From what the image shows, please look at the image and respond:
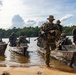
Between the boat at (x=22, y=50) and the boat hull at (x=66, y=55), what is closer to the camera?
the boat hull at (x=66, y=55)

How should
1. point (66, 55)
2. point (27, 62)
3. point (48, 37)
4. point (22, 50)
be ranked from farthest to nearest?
1. point (22, 50)
2. point (27, 62)
3. point (66, 55)
4. point (48, 37)

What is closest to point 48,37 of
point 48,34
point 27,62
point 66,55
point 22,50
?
point 48,34

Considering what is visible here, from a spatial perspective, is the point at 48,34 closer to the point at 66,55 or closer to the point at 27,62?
the point at 66,55

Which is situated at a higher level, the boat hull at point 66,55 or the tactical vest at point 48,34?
the tactical vest at point 48,34

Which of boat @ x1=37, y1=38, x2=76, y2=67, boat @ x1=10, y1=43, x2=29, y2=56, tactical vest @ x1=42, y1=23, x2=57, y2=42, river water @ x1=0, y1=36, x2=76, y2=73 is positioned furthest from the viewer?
boat @ x1=10, y1=43, x2=29, y2=56

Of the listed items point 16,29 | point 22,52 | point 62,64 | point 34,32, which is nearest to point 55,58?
point 62,64

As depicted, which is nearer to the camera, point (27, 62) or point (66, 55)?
point (66, 55)

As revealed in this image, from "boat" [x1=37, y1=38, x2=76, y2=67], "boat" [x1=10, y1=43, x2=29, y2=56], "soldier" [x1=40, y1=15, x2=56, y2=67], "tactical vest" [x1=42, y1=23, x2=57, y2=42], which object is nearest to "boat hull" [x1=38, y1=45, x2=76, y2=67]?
"boat" [x1=37, y1=38, x2=76, y2=67]

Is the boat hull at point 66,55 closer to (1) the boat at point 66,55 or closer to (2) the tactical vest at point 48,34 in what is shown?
(1) the boat at point 66,55

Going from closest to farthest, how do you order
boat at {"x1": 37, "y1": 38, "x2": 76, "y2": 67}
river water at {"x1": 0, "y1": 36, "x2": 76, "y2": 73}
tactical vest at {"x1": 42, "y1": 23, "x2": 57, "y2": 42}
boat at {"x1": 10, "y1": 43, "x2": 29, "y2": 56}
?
tactical vest at {"x1": 42, "y1": 23, "x2": 57, "y2": 42}, boat at {"x1": 37, "y1": 38, "x2": 76, "y2": 67}, river water at {"x1": 0, "y1": 36, "x2": 76, "y2": 73}, boat at {"x1": 10, "y1": 43, "x2": 29, "y2": 56}

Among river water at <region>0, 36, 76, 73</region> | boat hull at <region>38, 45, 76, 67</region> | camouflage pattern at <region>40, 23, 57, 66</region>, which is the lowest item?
river water at <region>0, 36, 76, 73</region>

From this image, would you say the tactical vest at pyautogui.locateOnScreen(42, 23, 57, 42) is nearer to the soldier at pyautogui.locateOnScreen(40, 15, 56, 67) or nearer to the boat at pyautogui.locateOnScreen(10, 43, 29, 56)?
the soldier at pyautogui.locateOnScreen(40, 15, 56, 67)

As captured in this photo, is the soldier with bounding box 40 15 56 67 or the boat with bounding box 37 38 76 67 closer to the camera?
the soldier with bounding box 40 15 56 67

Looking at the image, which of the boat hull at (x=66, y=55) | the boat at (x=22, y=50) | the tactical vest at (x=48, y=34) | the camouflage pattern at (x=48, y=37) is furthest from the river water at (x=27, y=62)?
the tactical vest at (x=48, y=34)
